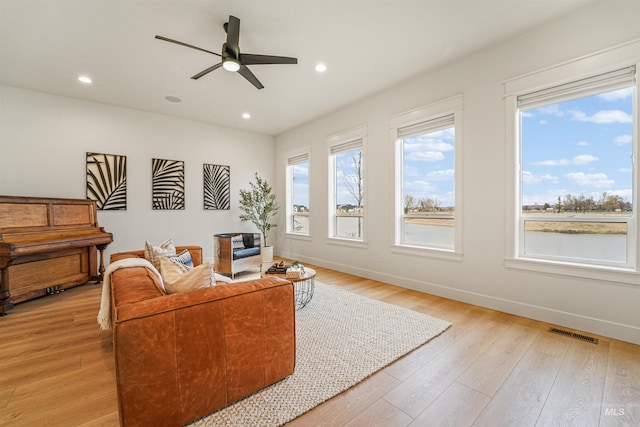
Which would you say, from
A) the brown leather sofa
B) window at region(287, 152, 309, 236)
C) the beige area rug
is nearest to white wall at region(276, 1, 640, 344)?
the beige area rug

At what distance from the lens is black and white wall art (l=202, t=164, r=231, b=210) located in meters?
5.52

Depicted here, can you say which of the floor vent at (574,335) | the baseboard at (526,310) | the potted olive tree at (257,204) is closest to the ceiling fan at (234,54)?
the baseboard at (526,310)

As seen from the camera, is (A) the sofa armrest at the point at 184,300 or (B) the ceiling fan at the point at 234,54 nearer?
(A) the sofa armrest at the point at 184,300

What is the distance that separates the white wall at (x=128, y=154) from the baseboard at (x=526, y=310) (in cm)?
361

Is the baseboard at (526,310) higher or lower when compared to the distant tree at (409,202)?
lower

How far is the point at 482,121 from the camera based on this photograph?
305 cm

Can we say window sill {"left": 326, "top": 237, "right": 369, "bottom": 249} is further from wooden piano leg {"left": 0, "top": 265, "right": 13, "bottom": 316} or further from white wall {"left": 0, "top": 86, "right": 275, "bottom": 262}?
wooden piano leg {"left": 0, "top": 265, "right": 13, "bottom": 316}

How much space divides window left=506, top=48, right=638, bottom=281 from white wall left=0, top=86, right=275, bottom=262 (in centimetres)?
501

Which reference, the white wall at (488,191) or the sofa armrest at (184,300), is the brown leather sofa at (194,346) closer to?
the sofa armrest at (184,300)

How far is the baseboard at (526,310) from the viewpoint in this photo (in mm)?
2291

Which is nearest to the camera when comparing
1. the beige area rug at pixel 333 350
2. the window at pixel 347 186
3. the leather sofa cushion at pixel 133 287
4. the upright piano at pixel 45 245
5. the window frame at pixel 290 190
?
the leather sofa cushion at pixel 133 287

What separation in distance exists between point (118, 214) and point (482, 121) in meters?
5.64

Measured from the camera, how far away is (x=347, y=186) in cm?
489

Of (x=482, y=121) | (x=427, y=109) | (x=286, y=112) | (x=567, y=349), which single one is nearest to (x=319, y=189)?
(x=286, y=112)
